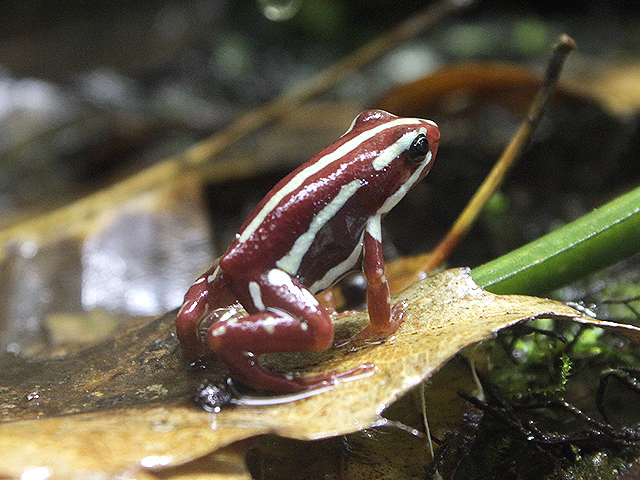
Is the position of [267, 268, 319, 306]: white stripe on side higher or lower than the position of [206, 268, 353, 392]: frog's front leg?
higher

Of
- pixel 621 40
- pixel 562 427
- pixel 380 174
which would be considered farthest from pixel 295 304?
pixel 621 40

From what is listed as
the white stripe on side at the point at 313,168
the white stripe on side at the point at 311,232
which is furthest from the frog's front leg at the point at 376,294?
the white stripe on side at the point at 313,168

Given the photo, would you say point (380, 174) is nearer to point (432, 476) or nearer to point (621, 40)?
point (432, 476)

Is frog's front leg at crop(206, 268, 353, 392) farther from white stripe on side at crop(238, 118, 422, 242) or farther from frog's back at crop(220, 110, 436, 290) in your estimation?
white stripe on side at crop(238, 118, 422, 242)

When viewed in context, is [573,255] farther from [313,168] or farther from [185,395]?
[185,395]

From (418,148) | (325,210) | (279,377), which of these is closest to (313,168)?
(325,210)

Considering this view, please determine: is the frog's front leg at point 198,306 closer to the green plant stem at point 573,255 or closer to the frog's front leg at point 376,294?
the frog's front leg at point 376,294

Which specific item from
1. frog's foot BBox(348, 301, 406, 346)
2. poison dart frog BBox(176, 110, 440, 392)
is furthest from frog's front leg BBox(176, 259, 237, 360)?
frog's foot BBox(348, 301, 406, 346)
